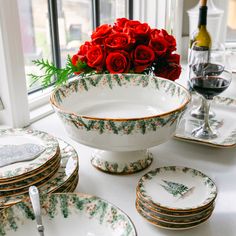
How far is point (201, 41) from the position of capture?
1.26 meters

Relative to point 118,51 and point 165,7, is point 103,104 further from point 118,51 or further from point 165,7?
point 165,7

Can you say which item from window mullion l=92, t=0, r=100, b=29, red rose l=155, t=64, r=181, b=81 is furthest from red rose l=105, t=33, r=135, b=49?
window mullion l=92, t=0, r=100, b=29

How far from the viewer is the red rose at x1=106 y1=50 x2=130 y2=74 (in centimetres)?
96

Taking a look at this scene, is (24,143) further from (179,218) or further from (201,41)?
(201,41)

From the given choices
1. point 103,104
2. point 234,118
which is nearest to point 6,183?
point 103,104

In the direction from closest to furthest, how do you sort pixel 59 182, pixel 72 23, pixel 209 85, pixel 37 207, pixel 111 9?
pixel 37 207
pixel 59 182
pixel 209 85
pixel 72 23
pixel 111 9

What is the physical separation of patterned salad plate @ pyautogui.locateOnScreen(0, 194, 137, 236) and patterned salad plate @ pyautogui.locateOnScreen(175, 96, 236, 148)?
370 mm

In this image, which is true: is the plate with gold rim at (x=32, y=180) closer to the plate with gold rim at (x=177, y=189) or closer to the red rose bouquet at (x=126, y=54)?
the plate with gold rim at (x=177, y=189)

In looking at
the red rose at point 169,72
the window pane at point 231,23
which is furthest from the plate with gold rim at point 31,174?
the window pane at point 231,23

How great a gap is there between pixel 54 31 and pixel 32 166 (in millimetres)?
736

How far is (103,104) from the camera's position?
91 cm

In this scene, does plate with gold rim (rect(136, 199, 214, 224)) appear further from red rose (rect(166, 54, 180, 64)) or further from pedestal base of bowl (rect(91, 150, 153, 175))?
red rose (rect(166, 54, 180, 64))

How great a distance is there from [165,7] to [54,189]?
118 centimetres

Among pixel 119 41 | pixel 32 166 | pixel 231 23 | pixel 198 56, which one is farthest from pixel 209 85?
pixel 231 23
